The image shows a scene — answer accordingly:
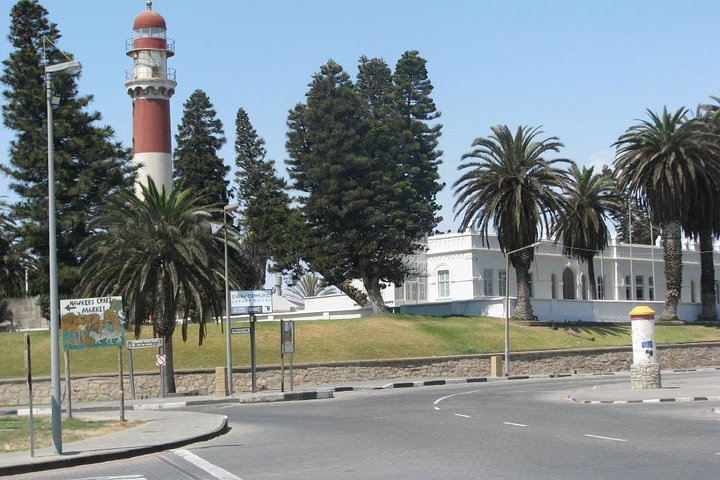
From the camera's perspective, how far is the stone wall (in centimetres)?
4338

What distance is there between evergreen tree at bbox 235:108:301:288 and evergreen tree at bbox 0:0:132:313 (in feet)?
53.9

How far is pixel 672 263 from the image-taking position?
2606 inches

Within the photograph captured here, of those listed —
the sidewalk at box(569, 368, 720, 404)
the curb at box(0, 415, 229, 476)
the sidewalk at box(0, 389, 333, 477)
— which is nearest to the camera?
the curb at box(0, 415, 229, 476)

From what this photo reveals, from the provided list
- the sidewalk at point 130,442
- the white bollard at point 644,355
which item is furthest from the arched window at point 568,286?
the sidewalk at point 130,442

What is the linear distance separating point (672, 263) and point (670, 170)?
6.96m

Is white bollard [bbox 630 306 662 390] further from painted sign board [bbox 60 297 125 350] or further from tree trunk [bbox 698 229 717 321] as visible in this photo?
tree trunk [bbox 698 229 717 321]

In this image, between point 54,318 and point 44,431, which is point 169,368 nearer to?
point 44,431

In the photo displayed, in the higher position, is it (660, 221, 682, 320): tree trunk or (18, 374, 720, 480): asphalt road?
(660, 221, 682, 320): tree trunk

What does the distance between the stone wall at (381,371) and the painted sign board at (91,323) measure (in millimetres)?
19606

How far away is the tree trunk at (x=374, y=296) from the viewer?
64.4 metres

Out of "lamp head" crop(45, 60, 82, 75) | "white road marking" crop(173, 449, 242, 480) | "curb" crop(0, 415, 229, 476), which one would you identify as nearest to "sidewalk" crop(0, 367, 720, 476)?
"curb" crop(0, 415, 229, 476)

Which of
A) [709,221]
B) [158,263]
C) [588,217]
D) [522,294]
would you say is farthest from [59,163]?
[709,221]

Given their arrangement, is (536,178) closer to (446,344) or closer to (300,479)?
(446,344)

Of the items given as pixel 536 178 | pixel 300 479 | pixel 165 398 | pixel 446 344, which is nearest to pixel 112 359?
pixel 165 398
